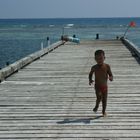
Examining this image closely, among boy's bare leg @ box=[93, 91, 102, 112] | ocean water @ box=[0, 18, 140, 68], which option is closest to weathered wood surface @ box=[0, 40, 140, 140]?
boy's bare leg @ box=[93, 91, 102, 112]

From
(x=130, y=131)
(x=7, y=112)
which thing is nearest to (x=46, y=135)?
(x=130, y=131)

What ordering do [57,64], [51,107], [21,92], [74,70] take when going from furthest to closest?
[57,64] < [74,70] < [21,92] < [51,107]

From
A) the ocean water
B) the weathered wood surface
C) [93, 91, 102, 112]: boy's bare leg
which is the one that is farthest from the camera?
the ocean water

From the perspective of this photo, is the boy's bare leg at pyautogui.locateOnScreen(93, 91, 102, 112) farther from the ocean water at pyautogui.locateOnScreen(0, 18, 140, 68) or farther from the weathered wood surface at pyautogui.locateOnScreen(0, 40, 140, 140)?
the ocean water at pyautogui.locateOnScreen(0, 18, 140, 68)

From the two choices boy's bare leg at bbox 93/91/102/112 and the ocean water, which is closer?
boy's bare leg at bbox 93/91/102/112

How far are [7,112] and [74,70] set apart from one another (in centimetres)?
600

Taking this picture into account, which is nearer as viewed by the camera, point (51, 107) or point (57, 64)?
point (51, 107)

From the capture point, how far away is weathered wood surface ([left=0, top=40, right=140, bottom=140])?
20.8 feet

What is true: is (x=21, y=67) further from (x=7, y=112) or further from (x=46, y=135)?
(x=46, y=135)

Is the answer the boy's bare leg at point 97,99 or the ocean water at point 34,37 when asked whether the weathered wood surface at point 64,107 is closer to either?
the boy's bare leg at point 97,99

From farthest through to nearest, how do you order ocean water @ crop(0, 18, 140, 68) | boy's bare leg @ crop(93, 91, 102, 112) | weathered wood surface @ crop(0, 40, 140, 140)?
ocean water @ crop(0, 18, 140, 68) < boy's bare leg @ crop(93, 91, 102, 112) < weathered wood surface @ crop(0, 40, 140, 140)

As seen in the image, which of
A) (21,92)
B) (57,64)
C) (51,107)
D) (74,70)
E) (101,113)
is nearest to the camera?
(101,113)

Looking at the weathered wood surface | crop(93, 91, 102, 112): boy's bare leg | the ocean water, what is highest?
crop(93, 91, 102, 112): boy's bare leg

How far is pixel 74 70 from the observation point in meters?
13.5
